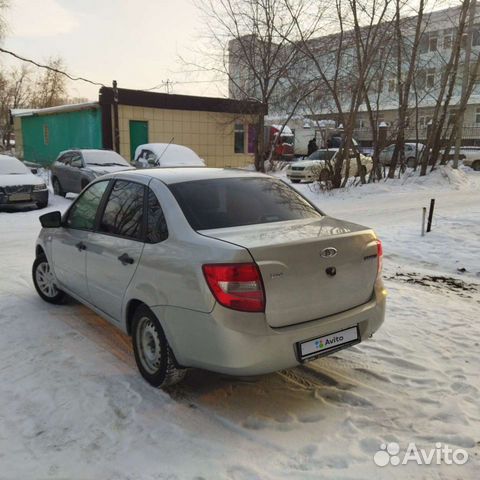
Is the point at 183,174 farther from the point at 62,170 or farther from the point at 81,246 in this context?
the point at 62,170

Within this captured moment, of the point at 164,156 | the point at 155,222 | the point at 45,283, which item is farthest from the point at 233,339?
the point at 164,156

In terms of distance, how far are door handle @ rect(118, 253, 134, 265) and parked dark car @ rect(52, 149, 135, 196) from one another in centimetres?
940

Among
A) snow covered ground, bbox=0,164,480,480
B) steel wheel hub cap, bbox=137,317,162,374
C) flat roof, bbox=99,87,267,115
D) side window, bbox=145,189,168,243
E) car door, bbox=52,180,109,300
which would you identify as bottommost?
snow covered ground, bbox=0,164,480,480

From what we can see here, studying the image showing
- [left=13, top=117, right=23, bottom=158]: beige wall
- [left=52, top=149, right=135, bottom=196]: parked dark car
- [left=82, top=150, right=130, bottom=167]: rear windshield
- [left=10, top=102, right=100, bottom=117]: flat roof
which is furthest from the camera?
[left=13, top=117, right=23, bottom=158]: beige wall

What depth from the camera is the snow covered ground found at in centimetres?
271

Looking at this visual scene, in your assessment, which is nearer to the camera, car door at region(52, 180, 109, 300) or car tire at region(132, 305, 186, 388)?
car tire at region(132, 305, 186, 388)

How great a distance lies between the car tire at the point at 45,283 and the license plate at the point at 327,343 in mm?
3030

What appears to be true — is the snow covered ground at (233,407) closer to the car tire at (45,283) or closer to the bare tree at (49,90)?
the car tire at (45,283)

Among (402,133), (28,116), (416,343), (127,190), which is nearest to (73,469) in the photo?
(127,190)

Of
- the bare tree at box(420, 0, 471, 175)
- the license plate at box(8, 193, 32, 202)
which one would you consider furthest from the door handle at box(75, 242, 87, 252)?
the bare tree at box(420, 0, 471, 175)

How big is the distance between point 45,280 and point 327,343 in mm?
3383

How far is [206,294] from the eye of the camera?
295 cm

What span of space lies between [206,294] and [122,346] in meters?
1.64

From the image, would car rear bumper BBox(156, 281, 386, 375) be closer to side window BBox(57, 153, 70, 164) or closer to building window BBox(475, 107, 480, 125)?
side window BBox(57, 153, 70, 164)
